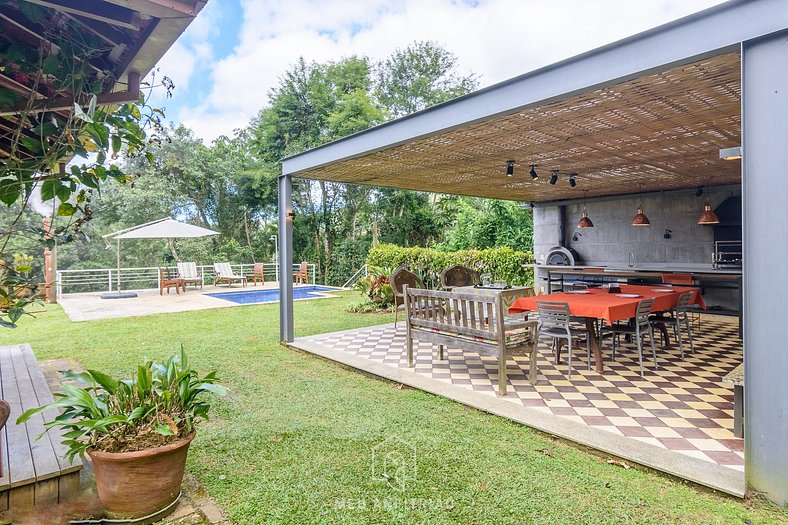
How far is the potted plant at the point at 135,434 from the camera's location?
2090mm

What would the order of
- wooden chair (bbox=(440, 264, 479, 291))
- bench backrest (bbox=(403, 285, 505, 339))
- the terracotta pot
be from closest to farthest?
the terracotta pot < bench backrest (bbox=(403, 285, 505, 339)) < wooden chair (bbox=(440, 264, 479, 291))

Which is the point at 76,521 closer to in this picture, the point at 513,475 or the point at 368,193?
the point at 513,475

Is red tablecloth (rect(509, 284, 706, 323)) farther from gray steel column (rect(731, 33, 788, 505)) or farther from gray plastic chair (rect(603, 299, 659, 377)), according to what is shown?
gray steel column (rect(731, 33, 788, 505))

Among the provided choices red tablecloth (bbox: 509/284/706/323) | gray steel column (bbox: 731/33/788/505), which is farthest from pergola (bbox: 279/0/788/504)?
red tablecloth (bbox: 509/284/706/323)

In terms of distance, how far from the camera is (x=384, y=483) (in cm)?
246

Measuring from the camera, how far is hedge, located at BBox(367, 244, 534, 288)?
9.78 m

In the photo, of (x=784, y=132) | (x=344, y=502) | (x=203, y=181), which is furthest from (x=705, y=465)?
(x=203, y=181)

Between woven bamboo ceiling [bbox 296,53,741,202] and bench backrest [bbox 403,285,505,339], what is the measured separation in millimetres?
1599

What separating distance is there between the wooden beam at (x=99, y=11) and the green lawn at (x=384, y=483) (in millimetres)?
2231

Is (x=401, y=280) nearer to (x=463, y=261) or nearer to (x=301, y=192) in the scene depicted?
(x=463, y=261)

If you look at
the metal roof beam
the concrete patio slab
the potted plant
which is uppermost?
the metal roof beam

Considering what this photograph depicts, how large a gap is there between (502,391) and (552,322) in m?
1.10

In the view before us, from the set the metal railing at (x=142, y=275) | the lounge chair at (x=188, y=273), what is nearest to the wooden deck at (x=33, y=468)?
the lounge chair at (x=188, y=273)

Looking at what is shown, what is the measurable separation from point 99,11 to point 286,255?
4515 mm
